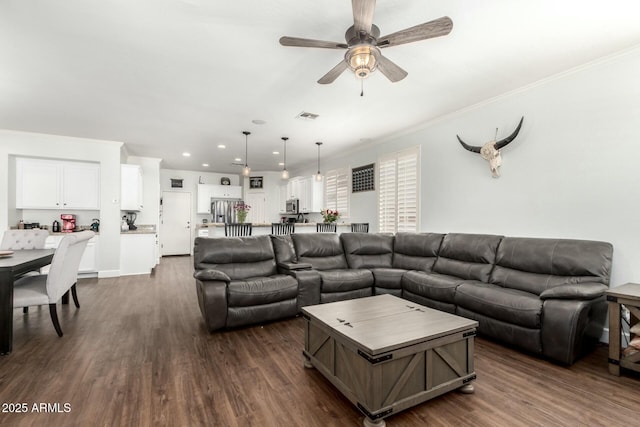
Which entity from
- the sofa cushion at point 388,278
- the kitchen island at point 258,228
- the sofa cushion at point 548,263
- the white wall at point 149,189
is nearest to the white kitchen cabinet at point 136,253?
the white wall at point 149,189

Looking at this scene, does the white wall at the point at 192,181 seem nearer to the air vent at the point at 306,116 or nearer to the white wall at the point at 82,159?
the white wall at the point at 82,159

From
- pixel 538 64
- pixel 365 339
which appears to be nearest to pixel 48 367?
pixel 365 339

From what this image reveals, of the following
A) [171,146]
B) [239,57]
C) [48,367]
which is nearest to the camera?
[48,367]

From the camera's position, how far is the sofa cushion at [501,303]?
2478 millimetres

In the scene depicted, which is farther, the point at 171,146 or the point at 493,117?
the point at 171,146

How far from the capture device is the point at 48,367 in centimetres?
229

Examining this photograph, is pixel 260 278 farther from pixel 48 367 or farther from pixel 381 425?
pixel 381 425

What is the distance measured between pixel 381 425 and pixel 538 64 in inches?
141

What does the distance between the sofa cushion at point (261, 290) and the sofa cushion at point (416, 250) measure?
1776 mm

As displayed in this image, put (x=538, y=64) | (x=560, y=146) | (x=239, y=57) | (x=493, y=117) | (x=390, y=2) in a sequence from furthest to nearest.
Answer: (x=493, y=117) → (x=560, y=146) → (x=538, y=64) → (x=239, y=57) → (x=390, y=2)

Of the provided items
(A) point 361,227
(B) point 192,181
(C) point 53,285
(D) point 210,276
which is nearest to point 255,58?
(D) point 210,276

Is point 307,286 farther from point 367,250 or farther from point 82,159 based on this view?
point 82,159

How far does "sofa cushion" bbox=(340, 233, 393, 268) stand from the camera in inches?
173

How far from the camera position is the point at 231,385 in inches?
81.2
